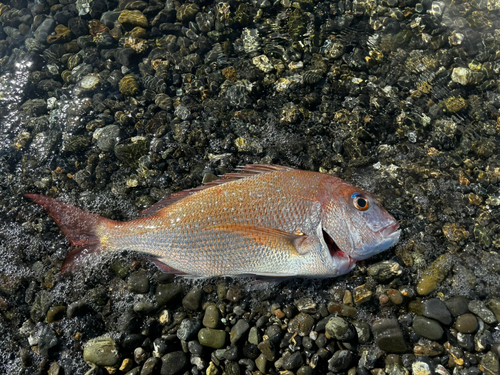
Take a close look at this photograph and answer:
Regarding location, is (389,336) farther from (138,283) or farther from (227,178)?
(138,283)

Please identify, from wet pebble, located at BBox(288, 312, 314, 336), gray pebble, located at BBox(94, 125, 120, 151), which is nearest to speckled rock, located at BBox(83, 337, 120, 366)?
wet pebble, located at BBox(288, 312, 314, 336)

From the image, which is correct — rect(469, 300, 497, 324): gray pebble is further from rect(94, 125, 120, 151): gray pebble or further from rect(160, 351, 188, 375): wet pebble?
rect(94, 125, 120, 151): gray pebble

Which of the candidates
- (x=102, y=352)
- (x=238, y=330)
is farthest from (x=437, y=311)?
(x=102, y=352)

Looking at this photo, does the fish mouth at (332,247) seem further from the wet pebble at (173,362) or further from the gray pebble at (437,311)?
the wet pebble at (173,362)

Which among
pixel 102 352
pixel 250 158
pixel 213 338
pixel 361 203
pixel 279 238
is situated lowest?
pixel 102 352

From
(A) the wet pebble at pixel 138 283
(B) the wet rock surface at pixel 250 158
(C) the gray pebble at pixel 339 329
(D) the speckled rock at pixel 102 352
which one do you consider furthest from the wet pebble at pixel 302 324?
(D) the speckled rock at pixel 102 352

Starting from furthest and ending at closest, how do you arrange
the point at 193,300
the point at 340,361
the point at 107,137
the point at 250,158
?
the point at 107,137 < the point at 250,158 < the point at 193,300 < the point at 340,361
